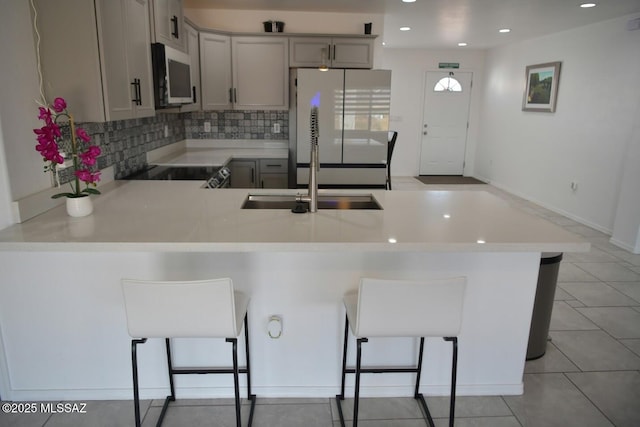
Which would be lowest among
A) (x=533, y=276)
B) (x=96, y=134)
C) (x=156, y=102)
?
(x=533, y=276)

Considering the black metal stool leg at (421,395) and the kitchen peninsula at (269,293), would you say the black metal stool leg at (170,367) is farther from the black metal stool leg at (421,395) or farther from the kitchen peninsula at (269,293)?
the black metal stool leg at (421,395)

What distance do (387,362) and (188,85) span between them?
2696 mm

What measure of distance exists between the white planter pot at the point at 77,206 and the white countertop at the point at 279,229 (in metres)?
0.03

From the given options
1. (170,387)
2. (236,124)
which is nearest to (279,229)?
(170,387)

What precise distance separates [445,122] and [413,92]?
84 centimetres

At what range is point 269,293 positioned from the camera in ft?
6.81

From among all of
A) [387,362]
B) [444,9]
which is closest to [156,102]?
[387,362]

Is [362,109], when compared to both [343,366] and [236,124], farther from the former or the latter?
[343,366]

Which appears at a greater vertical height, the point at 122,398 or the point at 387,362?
the point at 387,362

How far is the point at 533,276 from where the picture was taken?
2.10 metres

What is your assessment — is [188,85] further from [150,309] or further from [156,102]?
[150,309]

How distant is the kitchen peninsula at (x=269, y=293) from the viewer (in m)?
1.92

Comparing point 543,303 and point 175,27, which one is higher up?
point 175,27

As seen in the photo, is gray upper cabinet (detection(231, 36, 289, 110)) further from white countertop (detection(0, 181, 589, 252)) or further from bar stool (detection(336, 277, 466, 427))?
bar stool (detection(336, 277, 466, 427))
